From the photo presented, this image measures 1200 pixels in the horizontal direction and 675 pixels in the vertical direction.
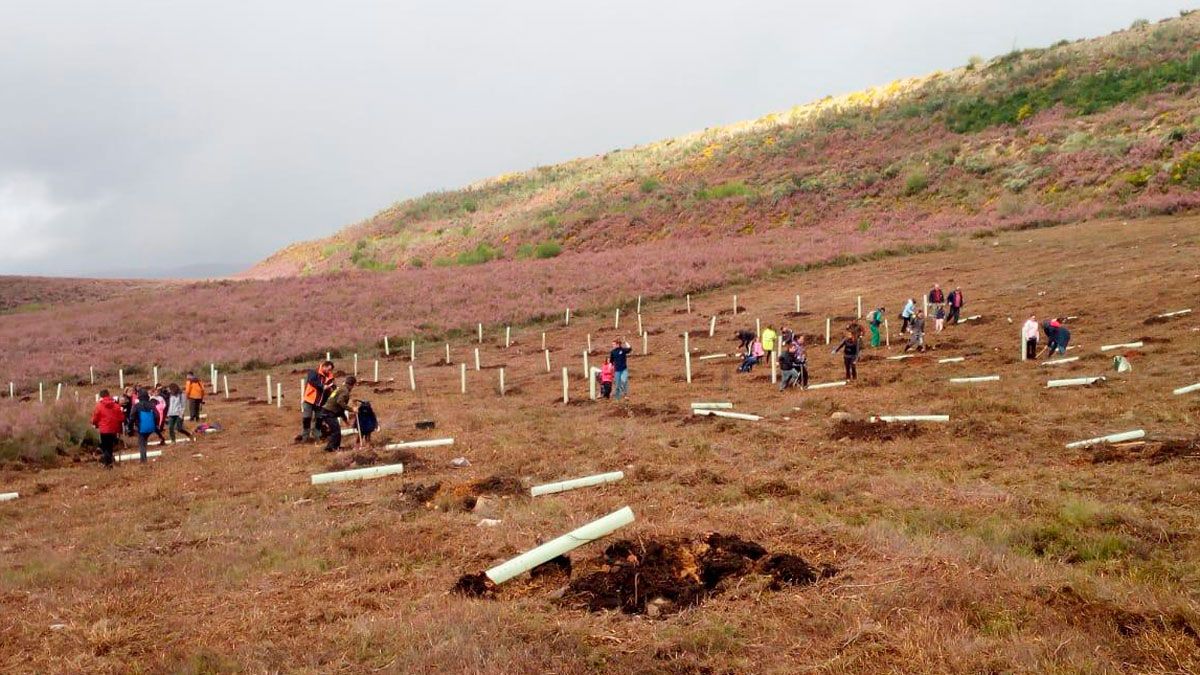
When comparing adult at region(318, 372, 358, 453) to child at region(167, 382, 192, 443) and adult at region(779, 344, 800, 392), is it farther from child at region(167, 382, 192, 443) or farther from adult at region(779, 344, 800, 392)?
adult at region(779, 344, 800, 392)

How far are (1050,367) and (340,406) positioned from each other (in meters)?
15.7

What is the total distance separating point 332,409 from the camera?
16172mm

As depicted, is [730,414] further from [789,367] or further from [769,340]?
[769,340]

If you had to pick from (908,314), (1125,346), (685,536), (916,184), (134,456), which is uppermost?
(916,184)

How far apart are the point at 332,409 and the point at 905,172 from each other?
5460 centimetres

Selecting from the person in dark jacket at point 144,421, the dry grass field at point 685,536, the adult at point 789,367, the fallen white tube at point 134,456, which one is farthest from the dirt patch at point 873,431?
the fallen white tube at point 134,456

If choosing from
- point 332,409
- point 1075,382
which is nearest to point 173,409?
point 332,409

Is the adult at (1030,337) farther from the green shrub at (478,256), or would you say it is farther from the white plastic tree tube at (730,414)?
the green shrub at (478,256)

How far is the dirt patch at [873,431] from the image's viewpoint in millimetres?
13751

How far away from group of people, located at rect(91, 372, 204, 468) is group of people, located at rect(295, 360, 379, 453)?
3.19 m

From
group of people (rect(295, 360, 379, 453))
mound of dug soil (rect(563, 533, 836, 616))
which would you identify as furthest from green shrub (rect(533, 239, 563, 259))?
mound of dug soil (rect(563, 533, 836, 616))

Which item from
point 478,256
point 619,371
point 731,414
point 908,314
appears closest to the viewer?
point 731,414

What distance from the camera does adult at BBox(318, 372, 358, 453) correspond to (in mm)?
16141

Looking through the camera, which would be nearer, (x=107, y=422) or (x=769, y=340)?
(x=107, y=422)
